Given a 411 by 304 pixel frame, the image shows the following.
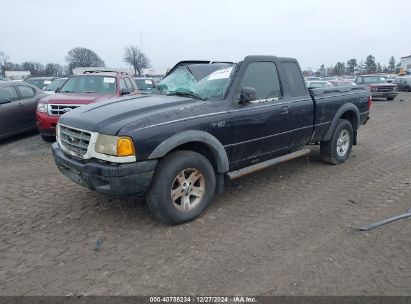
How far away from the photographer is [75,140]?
392 cm

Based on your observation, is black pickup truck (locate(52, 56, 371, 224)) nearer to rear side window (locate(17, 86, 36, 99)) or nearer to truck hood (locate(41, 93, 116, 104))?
truck hood (locate(41, 93, 116, 104))

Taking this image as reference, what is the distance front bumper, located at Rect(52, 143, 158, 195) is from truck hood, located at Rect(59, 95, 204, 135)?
354 millimetres

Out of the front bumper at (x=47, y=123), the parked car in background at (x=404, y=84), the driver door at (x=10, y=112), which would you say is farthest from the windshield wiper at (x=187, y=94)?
the parked car in background at (x=404, y=84)

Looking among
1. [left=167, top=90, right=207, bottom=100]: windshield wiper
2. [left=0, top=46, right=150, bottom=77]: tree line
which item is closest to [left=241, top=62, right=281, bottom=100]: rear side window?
[left=167, top=90, right=207, bottom=100]: windshield wiper

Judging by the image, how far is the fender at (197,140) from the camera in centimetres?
357

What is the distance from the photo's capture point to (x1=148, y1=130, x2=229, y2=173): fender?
11.7 feet

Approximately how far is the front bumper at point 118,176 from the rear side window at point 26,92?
21.6 ft

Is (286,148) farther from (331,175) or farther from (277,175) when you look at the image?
(331,175)

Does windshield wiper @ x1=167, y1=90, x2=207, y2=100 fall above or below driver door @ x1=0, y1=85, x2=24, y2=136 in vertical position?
above

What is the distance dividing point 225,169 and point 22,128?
6768 mm

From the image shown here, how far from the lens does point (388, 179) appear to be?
5.46 m

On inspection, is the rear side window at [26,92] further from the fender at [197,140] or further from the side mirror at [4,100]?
the fender at [197,140]

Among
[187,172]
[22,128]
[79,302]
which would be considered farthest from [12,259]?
[22,128]

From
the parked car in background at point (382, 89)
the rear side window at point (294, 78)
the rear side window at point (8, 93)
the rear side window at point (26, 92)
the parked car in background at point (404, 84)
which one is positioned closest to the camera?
the rear side window at point (294, 78)
